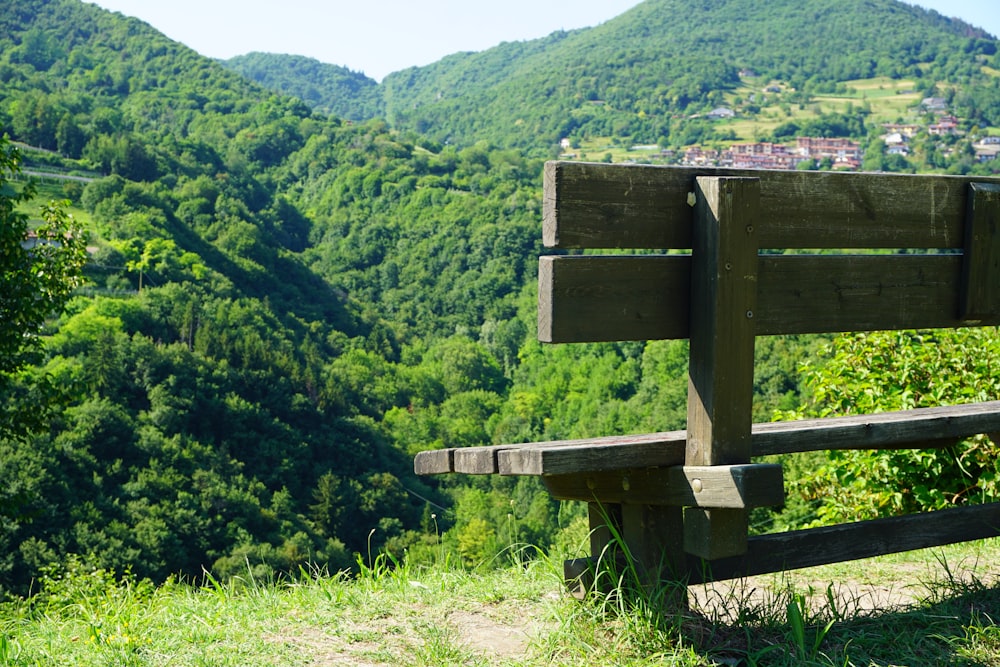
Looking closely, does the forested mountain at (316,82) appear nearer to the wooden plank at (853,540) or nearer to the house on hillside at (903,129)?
the house on hillside at (903,129)

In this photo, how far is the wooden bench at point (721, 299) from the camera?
1.78m

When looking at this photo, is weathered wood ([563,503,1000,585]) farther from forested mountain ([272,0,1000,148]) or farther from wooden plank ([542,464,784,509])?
forested mountain ([272,0,1000,148])

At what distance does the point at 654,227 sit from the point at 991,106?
97.4 metres

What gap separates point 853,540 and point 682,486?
2.06ft

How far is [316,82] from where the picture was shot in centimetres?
16400

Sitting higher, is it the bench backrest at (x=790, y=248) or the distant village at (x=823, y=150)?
the distant village at (x=823, y=150)

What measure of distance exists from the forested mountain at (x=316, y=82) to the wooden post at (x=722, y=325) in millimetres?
155082

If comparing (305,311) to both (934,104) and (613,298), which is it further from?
(934,104)

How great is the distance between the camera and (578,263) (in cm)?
175

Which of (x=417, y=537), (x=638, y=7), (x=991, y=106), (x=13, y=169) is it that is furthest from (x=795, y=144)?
(x=13, y=169)

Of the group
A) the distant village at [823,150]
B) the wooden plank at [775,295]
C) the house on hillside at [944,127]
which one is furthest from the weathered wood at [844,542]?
the house on hillside at [944,127]

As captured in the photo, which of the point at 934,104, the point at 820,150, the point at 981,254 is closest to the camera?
the point at 981,254

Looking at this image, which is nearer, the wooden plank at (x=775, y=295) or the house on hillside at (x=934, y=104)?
the wooden plank at (x=775, y=295)

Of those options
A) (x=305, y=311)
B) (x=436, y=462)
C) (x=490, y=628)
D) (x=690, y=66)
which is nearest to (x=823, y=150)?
(x=690, y=66)
